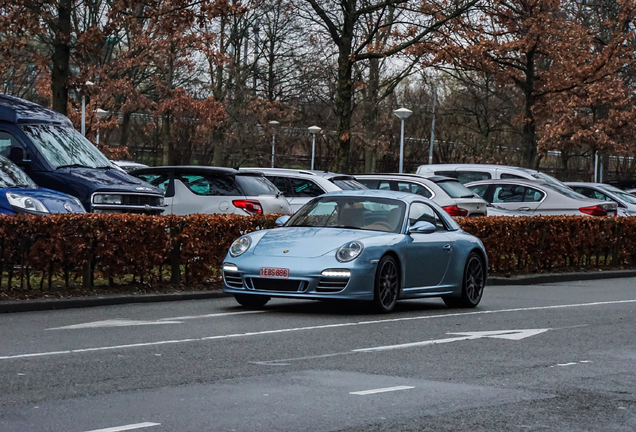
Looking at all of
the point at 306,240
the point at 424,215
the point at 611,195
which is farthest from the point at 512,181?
the point at 306,240

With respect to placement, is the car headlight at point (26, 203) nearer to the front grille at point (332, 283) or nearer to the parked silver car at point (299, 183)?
the front grille at point (332, 283)

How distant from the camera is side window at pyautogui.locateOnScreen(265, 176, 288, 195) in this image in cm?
2155

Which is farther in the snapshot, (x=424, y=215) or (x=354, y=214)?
(x=424, y=215)

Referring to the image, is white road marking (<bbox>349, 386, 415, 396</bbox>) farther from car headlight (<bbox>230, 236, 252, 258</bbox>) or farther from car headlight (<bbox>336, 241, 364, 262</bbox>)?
car headlight (<bbox>230, 236, 252, 258</bbox>)

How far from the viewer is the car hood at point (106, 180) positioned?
1803cm

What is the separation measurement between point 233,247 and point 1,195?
164 inches

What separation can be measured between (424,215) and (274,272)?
2.52 m

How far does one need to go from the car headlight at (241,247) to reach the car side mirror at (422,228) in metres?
1.98

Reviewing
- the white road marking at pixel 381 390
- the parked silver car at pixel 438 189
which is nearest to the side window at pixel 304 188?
the parked silver car at pixel 438 189

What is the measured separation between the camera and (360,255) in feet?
40.8

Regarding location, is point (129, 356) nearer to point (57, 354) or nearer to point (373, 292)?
point (57, 354)

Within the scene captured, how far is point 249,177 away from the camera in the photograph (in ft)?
64.1

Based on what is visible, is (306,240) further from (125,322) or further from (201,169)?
(201,169)

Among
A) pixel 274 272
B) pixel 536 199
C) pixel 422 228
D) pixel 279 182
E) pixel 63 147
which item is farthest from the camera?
pixel 536 199
